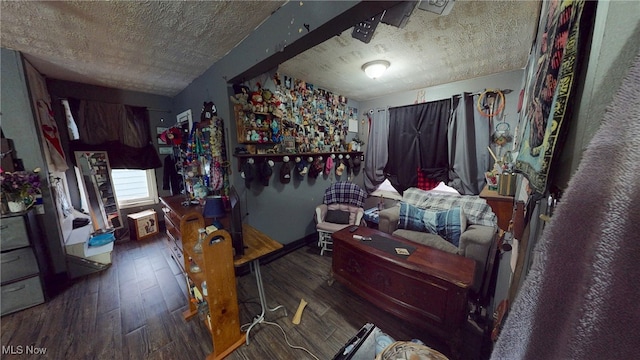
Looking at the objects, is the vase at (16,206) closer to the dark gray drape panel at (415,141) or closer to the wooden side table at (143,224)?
the wooden side table at (143,224)

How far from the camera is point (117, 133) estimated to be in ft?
9.91

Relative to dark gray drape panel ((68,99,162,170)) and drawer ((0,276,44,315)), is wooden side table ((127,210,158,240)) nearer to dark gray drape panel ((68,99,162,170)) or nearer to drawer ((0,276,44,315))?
dark gray drape panel ((68,99,162,170))

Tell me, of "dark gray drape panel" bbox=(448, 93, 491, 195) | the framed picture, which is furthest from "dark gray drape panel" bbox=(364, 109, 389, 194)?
the framed picture

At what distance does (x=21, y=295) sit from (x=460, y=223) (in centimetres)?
432

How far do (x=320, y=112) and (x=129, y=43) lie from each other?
207 cm

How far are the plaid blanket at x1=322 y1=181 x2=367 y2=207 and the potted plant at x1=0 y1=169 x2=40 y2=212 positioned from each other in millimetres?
3075

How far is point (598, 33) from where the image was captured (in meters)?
0.39

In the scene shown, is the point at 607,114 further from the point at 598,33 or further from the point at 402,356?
the point at 402,356

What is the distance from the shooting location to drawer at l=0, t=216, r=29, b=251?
170cm

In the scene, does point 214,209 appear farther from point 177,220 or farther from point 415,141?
point 415,141

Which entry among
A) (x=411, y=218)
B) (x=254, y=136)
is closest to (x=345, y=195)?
(x=411, y=218)

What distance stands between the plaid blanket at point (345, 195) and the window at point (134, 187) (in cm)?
305

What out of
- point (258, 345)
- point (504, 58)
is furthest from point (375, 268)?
point (504, 58)

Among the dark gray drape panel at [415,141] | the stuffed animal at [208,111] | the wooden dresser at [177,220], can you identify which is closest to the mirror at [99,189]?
the wooden dresser at [177,220]
